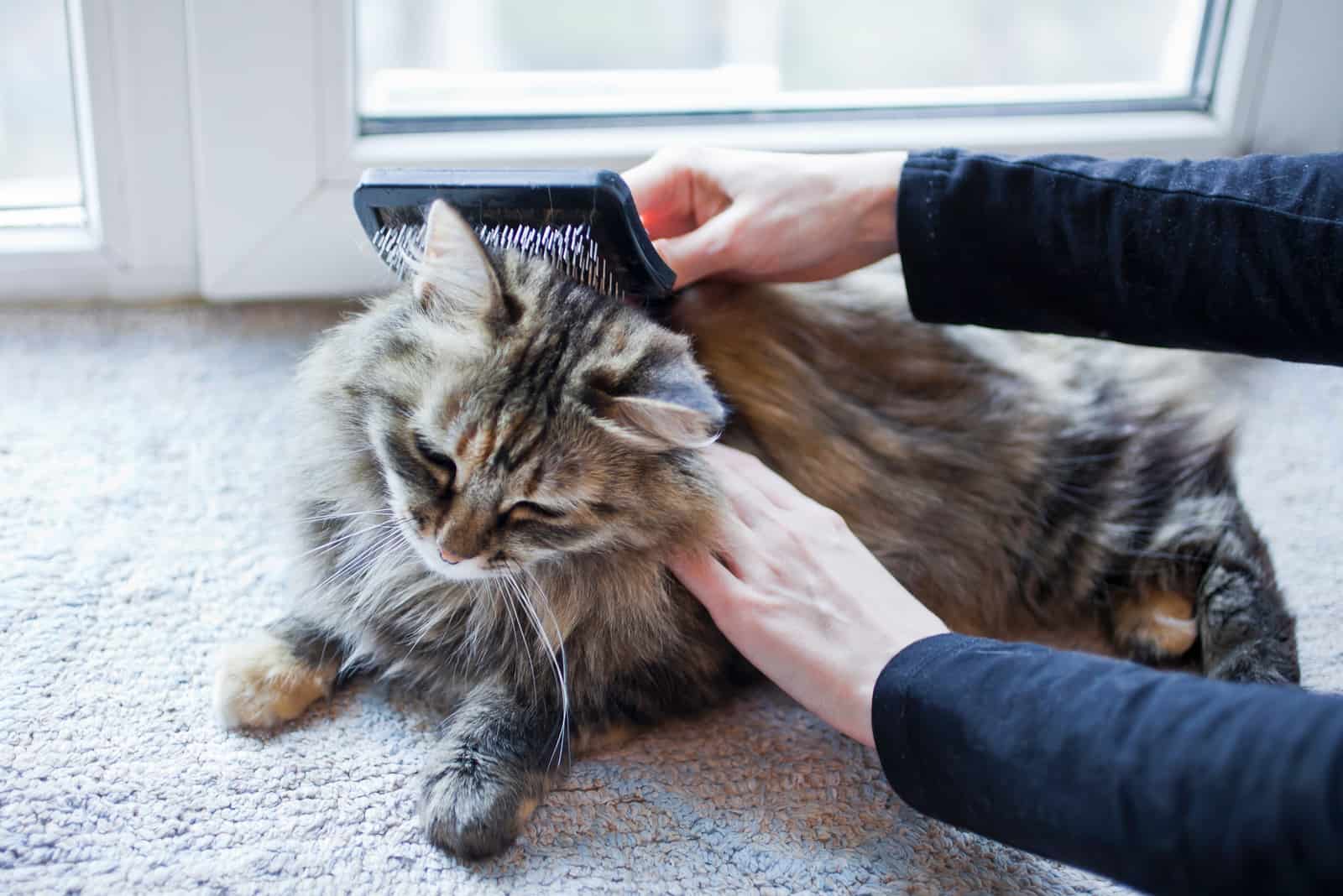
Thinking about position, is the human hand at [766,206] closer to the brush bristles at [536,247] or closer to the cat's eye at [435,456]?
the brush bristles at [536,247]

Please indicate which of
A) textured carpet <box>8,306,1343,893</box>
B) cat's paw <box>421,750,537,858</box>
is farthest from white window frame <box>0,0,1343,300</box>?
cat's paw <box>421,750,537,858</box>

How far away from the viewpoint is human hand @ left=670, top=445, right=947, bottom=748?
1.08m

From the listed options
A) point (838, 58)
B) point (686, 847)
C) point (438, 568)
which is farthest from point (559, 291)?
point (838, 58)

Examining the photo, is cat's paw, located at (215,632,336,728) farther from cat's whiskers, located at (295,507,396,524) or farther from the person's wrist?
the person's wrist

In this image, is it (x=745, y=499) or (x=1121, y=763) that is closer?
(x=1121, y=763)

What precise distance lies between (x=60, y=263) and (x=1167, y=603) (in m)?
1.67

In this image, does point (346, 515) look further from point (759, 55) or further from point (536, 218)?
point (759, 55)

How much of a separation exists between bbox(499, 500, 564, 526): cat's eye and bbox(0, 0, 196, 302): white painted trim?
3.20 ft

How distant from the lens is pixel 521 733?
1.16 meters

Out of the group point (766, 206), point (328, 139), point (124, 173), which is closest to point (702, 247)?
point (766, 206)

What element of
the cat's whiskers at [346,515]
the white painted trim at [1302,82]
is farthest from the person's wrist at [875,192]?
the white painted trim at [1302,82]

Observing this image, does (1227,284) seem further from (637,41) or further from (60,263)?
(60,263)

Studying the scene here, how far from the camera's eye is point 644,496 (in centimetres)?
115

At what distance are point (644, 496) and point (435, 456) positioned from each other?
209mm
